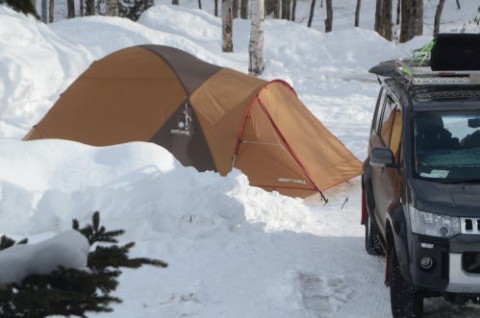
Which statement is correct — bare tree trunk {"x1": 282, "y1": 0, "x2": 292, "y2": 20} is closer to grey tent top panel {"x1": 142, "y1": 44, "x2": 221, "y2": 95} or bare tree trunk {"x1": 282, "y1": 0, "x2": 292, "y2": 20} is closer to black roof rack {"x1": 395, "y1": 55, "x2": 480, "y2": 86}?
grey tent top panel {"x1": 142, "y1": 44, "x2": 221, "y2": 95}

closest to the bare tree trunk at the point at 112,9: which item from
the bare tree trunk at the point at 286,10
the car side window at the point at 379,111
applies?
the car side window at the point at 379,111

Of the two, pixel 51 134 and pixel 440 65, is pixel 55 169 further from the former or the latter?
pixel 440 65

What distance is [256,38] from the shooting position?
2144 centimetres

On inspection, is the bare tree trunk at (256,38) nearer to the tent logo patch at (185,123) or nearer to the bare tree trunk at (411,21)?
the bare tree trunk at (411,21)

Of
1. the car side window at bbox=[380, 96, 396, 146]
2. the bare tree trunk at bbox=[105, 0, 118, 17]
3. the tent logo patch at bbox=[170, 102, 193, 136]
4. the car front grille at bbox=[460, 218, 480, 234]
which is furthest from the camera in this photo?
the bare tree trunk at bbox=[105, 0, 118, 17]

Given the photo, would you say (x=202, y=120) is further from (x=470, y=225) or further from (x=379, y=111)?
(x=470, y=225)

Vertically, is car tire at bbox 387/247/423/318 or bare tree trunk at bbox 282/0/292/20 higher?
car tire at bbox 387/247/423/318

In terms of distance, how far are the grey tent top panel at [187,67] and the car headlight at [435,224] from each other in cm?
548

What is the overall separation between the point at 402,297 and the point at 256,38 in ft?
52.7

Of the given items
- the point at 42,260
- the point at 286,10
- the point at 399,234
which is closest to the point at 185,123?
the point at 399,234

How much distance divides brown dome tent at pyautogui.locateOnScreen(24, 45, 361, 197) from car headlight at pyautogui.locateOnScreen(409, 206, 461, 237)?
4700 millimetres

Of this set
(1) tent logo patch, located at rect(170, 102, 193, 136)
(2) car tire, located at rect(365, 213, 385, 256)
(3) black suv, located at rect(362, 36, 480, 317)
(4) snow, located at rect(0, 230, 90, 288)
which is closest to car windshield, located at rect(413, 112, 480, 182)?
(3) black suv, located at rect(362, 36, 480, 317)

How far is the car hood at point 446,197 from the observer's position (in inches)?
220

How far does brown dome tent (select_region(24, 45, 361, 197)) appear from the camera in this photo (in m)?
10.5
